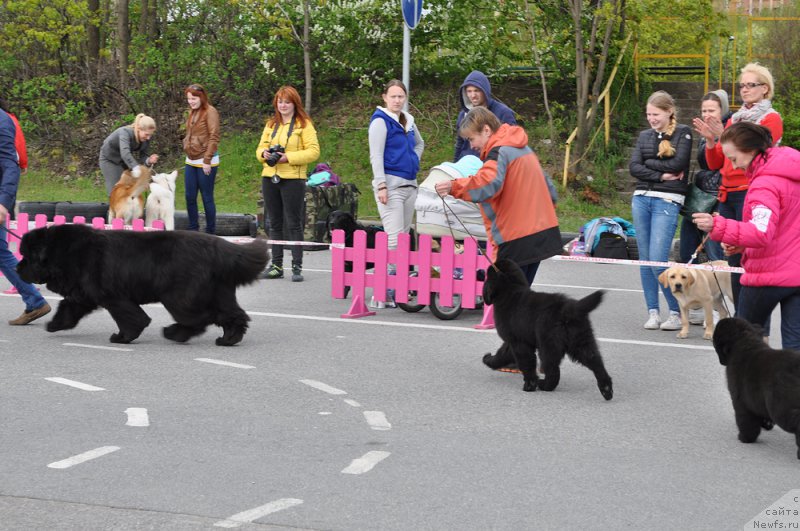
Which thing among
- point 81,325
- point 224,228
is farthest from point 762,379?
point 224,228

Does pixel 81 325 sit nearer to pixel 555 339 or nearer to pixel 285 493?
pixel 555 339

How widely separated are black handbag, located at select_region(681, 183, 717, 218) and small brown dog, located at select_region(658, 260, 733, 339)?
18.2 inches

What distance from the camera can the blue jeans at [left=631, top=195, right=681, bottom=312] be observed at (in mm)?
9438

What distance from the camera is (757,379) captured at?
563cm

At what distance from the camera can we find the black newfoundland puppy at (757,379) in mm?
5443

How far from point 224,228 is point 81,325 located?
267 inches

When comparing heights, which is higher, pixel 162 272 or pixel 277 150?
pixel 277 150

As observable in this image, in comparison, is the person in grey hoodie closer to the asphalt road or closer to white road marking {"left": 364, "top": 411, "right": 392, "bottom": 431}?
the asphalt road

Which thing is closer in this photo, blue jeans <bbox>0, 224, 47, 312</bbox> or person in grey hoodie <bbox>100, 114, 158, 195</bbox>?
blue jeans <bbox>0, 224, 47, 312</bbox>

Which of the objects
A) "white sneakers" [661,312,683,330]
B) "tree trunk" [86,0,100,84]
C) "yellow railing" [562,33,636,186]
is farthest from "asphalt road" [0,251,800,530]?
"tree trunk" [86,0,100,84]

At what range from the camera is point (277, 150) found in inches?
462

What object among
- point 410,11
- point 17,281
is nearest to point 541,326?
point 17,281

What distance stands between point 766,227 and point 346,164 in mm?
15408

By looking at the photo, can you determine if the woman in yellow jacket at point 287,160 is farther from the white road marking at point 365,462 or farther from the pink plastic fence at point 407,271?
the white road marking at point 365,462
